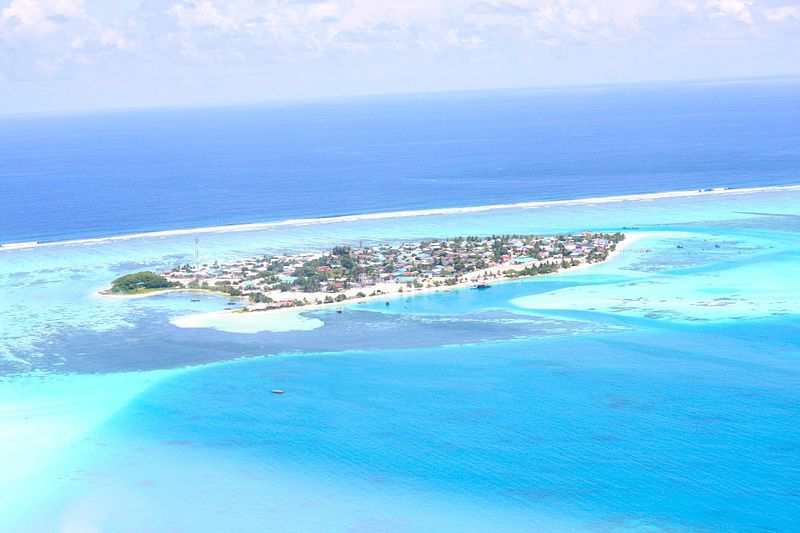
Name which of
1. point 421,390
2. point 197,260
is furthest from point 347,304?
point 421,390

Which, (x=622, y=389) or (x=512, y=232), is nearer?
(x=622, y=389)

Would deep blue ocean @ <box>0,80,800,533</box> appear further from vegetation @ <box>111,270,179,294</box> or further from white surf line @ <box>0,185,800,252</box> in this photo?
vegetation @ <box>111,270,179,294</box>

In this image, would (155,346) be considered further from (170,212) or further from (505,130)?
(505,130)

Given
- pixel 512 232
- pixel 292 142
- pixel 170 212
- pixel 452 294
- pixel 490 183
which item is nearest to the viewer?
pixel 452 294

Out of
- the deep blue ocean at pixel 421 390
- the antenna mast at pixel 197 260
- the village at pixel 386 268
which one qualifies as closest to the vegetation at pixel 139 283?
the village at pixel 386 268

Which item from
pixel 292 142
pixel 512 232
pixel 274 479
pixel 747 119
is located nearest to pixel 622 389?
pixel 274 479
